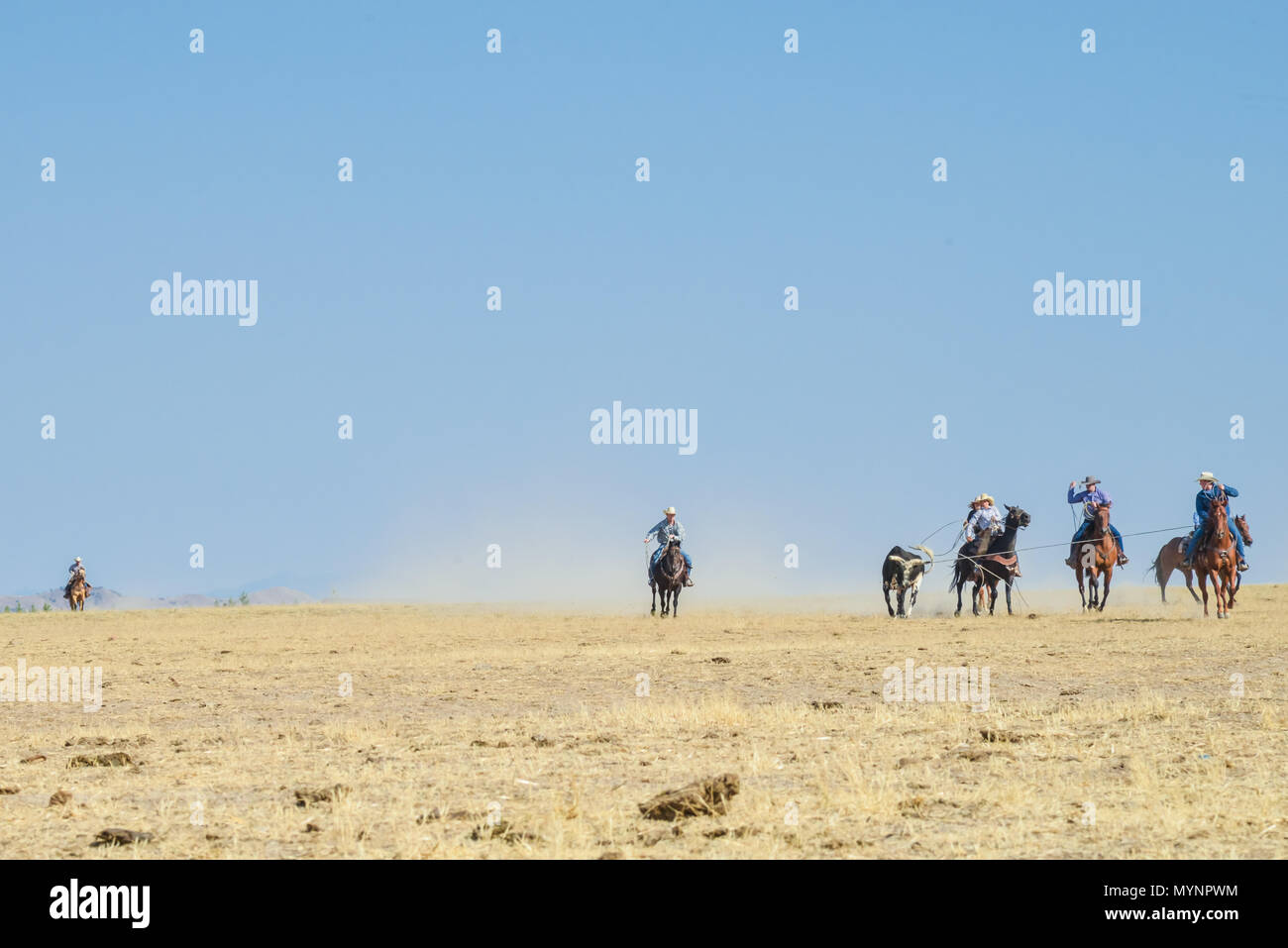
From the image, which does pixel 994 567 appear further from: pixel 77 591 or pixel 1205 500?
pixel 77 591

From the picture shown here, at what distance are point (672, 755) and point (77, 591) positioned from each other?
45.1 metres

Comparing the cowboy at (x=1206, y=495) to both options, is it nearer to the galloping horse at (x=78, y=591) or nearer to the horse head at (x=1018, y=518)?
the horse head at (x=1018, y=518)

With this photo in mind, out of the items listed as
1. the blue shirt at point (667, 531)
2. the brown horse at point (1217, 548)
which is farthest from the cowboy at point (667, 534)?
the brown horse at point (1217, 548)

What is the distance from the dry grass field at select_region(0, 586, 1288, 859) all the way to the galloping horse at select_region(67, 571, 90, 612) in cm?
3037

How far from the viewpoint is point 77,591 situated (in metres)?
52.4

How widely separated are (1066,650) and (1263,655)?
9.64ft

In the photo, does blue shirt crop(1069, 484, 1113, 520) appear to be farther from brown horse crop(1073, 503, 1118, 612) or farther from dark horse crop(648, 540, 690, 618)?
dark horse crop(648, 540, 690, 618)

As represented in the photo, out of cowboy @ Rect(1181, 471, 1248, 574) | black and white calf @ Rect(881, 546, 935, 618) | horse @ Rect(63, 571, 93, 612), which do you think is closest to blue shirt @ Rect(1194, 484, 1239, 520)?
cowboy @ Rect(1181, 471, 1248, 574)

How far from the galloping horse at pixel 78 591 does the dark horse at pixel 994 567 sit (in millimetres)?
31377

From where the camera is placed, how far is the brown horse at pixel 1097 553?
114 feet

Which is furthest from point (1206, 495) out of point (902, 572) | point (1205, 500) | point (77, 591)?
point (77, 591)
